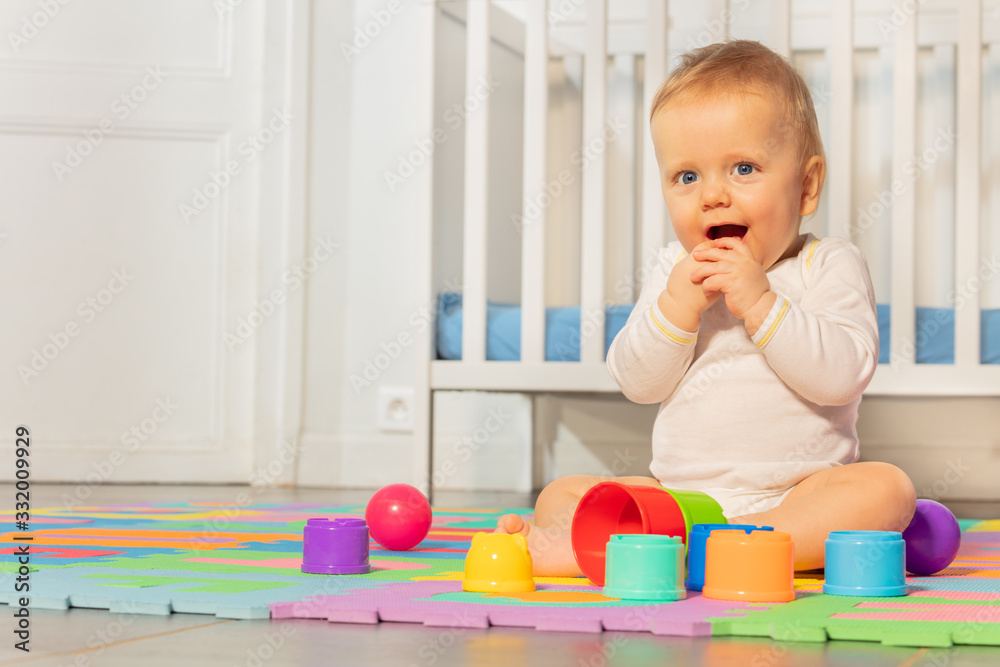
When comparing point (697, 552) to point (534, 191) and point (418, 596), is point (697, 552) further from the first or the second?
point (534, 191)

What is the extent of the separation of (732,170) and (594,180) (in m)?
0.78

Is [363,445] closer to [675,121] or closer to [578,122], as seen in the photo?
[578,122]

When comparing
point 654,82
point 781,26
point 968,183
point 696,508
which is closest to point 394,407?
point 654,82

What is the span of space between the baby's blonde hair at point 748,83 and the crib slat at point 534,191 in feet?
2.28

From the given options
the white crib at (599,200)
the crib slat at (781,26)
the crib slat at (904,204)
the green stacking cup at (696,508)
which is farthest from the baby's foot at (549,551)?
the crib slat at (781,26)

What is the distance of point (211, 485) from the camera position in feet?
7.57

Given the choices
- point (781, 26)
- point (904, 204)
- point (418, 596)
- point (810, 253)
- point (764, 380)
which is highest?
point (781, 26)

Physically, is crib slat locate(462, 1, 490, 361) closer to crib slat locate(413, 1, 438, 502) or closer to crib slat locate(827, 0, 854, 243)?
crib slat locate(413, 1, 438, 502)

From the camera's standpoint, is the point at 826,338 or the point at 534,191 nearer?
the point at 826,338

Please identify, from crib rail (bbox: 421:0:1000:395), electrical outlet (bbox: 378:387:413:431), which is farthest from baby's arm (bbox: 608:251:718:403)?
electrical outlet (bbox: 378:387:413:431)

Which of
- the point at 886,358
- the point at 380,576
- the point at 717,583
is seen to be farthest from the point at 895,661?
the point at 886,358

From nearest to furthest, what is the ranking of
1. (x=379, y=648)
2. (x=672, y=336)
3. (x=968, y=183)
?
(x=379, y=648) → (x=672, y=336) → (x=968, y=183)

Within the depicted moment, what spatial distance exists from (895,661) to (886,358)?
124cm

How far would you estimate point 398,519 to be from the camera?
1.11m
